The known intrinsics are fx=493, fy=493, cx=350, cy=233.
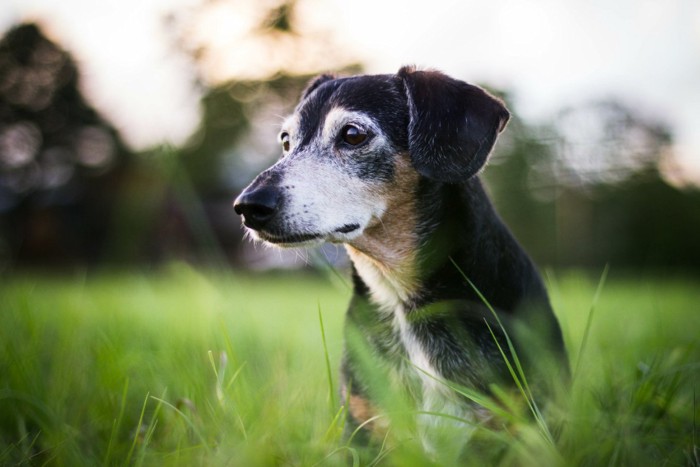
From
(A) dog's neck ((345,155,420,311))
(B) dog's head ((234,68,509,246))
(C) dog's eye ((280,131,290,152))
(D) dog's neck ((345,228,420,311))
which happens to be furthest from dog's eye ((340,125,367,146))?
(C) dog's eye ((280,131,290,152))

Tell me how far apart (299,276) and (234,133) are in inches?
464

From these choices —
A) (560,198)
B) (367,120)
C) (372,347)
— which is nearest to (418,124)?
(367,120)

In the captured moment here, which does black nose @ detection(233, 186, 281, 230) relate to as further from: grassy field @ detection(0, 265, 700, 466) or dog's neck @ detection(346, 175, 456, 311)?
dog's neck @ detection(346, 175, 456, 311)

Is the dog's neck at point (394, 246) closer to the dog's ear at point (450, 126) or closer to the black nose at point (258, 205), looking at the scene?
the dog's ear at point (450, 126)

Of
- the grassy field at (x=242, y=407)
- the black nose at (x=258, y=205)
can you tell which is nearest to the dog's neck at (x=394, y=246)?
the grassy field at (x=242, y=407)

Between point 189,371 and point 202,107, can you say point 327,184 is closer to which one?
point 189,371

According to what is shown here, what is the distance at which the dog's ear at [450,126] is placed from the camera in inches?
100

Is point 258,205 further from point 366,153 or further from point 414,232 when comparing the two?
point 414,232

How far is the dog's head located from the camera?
2.48 meters

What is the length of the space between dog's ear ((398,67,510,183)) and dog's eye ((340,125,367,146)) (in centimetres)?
27

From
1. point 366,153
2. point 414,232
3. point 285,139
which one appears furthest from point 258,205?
point 285,139

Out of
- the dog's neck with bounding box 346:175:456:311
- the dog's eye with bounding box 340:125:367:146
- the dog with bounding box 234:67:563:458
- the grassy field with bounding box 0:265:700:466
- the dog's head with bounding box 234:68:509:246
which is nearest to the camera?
the grassy field with bounding box 0:265:700:466

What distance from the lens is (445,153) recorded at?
8.43 feet

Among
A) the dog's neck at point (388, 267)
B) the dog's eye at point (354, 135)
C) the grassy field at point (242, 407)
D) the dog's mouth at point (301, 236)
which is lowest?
the grassy field at point (242, 407)
